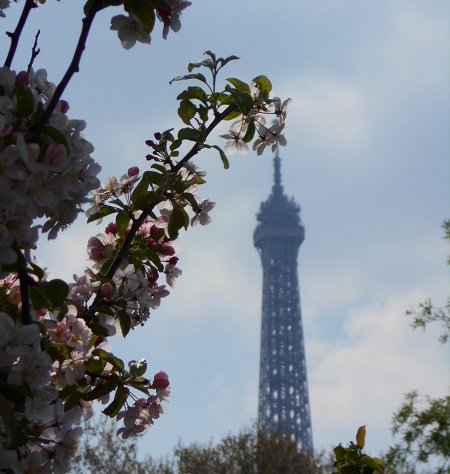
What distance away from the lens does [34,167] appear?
1.61 metres

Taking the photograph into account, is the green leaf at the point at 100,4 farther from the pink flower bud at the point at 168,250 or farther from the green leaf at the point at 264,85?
the pink flower bud at the point at 168,250

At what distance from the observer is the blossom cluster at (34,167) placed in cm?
159

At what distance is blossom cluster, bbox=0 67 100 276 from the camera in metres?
1.59

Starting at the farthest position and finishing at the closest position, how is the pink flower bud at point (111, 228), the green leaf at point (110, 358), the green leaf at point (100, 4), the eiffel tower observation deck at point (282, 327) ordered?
1. the eiffel tower observation deck at point (282, 327)
2. the pink flower bud at point (111, 228)
3. the green leaf at point (110, 358)
4. the green leaf at point (100, 4)

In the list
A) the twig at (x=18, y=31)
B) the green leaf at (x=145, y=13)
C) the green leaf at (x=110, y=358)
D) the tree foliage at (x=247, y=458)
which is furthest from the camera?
the tree foliage at (x=247, y=458)

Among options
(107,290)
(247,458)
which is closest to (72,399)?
(107,290)

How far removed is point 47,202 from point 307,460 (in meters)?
25.8

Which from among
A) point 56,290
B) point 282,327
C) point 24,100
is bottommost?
point 56,290

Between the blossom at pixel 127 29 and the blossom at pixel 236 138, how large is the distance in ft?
2.31

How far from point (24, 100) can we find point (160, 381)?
924 millimetres

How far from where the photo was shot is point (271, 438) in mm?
26672

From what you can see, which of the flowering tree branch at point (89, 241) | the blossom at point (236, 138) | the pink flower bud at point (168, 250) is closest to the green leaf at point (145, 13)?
the flowering tree branch at point (89, 241)

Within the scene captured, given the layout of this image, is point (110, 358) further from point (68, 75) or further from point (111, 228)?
point (68, 75)

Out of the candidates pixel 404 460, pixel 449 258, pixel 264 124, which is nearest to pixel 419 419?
pixel 404 460
